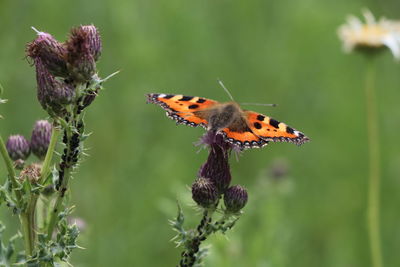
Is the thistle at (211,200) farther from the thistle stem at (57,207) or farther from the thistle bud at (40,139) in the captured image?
the thistle bud at (40,139)

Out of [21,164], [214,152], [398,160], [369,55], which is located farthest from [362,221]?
[21,164]

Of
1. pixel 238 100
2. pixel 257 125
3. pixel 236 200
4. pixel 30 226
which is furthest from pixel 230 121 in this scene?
pixel 238 100

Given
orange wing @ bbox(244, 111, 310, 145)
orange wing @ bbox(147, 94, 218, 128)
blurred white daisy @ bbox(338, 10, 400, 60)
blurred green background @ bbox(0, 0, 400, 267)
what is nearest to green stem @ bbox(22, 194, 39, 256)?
orange wing @ bbox(147, 94, 218, 128)

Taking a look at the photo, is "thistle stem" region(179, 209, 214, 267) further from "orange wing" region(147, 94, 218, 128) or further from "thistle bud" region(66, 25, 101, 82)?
"thistle bud" region(66, 25, 101, 82)

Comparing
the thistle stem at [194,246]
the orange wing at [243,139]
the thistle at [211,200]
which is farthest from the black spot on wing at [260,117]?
the thistle stem at [194,246]

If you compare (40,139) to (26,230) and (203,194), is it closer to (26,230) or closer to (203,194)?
(26,230)

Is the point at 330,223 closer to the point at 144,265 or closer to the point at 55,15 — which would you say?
the point at 144,265
